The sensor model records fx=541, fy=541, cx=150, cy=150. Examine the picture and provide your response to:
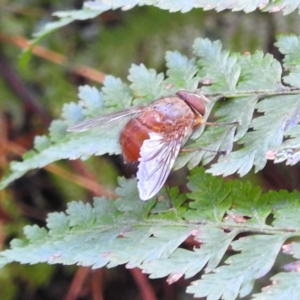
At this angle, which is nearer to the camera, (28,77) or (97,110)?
(97,110)

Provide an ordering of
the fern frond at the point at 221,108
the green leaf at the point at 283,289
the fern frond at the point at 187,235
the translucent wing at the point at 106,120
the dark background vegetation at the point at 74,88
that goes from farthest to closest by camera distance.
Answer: the dark background vegetation at the point at 74,88
the translucent wing at the point at 106,120
the fern frond at the point at 221,108
the fern frond at the point at 187,235
the green leaf at the point at 283,289

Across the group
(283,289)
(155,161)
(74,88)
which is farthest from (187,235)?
(74,88)

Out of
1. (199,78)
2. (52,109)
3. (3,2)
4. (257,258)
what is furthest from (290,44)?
(3,2)

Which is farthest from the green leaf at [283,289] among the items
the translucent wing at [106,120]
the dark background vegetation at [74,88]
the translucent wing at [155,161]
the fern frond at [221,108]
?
the dark background vegetation at [74,88]

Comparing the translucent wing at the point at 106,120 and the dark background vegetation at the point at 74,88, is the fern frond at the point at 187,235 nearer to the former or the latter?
the translucent wing at the point at 106,120

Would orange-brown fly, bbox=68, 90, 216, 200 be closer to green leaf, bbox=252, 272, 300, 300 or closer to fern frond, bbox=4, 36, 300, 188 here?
fern frond, bbox=4, 36, 300, 188

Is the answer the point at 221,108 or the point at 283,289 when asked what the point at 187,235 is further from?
Answer: the point at 221,108

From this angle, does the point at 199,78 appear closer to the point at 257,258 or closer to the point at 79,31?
the point at 257,258
